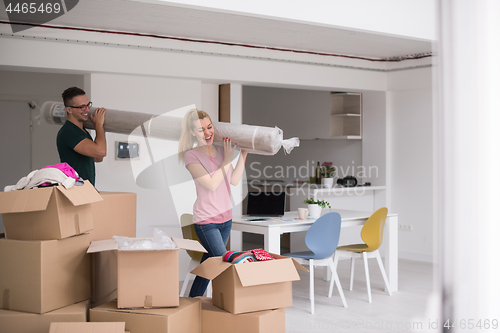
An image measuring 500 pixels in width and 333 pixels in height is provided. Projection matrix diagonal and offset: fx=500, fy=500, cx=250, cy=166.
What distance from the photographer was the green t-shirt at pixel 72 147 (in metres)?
2.82

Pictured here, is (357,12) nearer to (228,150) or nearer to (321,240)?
(228,150)

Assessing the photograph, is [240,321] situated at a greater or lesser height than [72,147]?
lesser

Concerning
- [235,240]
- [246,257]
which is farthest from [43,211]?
[235,240]

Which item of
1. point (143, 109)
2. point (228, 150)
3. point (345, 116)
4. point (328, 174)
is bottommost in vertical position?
point (328, 174)

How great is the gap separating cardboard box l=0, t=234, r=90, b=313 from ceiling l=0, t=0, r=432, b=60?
198 cm

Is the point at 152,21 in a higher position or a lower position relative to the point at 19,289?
higher

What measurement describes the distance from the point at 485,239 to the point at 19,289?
195cm

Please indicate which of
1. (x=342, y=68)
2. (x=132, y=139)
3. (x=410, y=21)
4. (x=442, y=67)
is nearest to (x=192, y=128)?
(x=410, y=21)

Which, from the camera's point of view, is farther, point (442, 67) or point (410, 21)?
point (410, 21)

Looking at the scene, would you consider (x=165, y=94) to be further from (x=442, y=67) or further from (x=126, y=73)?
(x=442, y=67)

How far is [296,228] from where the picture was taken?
4.16 meters

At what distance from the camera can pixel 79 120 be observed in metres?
2.92

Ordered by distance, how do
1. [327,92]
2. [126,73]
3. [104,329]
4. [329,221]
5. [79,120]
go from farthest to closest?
[327,92]
[126,73]
[329,221]
[79,120]
[104,329]

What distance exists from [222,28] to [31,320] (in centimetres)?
323
